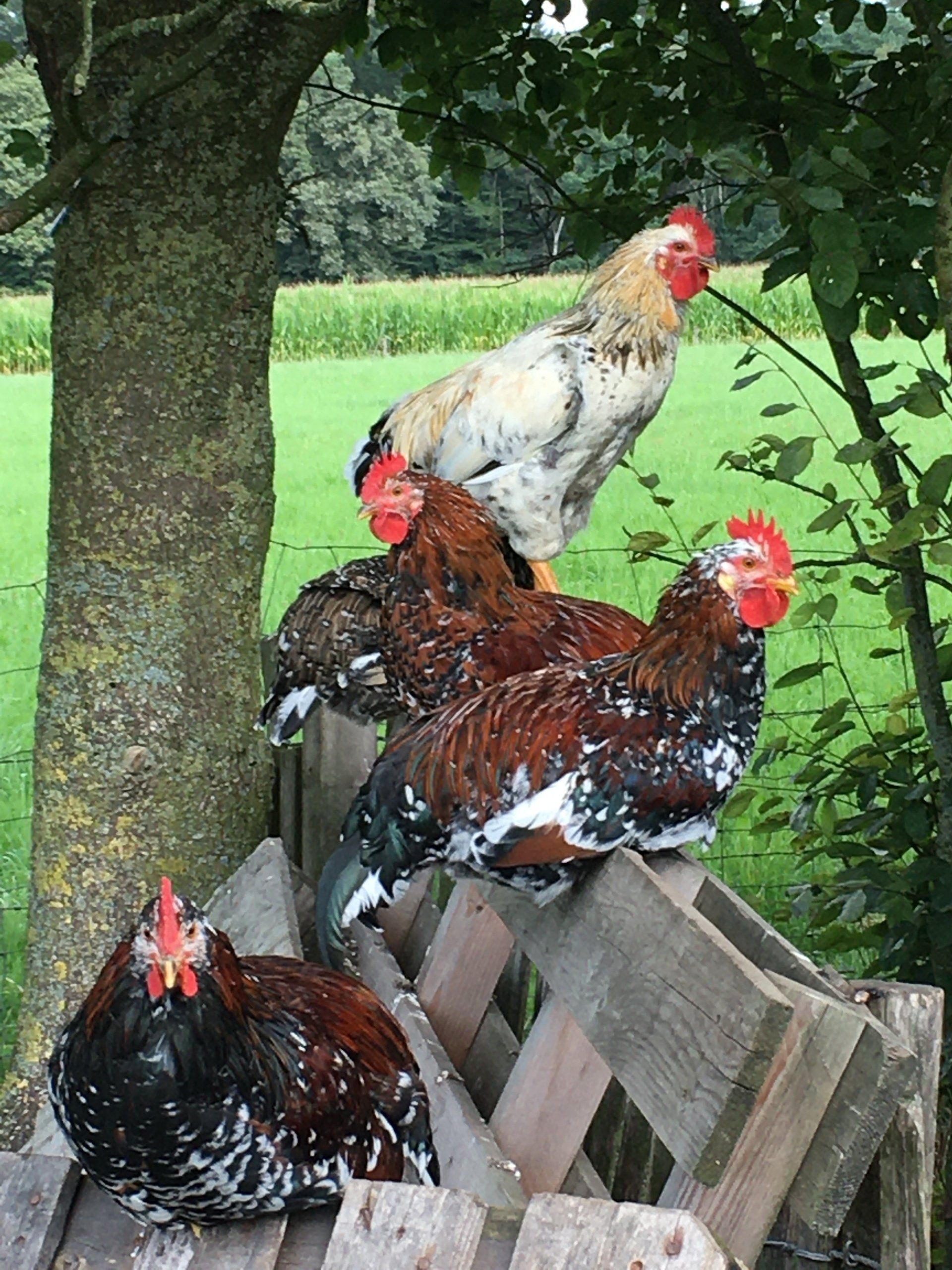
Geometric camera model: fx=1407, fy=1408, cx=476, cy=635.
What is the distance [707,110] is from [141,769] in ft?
5.92

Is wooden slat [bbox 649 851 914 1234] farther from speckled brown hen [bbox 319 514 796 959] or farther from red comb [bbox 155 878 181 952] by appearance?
red comb [bbox 155 878 181 952]

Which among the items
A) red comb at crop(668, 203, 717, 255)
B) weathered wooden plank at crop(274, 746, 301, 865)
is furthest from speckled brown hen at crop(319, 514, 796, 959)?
red comb at crop(668, 203, 717, 255)

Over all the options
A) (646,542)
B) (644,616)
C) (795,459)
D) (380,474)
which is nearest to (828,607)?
(795,459)

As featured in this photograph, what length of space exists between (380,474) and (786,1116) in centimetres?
154

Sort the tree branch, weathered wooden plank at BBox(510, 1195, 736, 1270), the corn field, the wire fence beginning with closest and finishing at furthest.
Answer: weathered wooden plank at BBox(510, 1195, 736, 1270), the tree branch, the wire fence, the corn field

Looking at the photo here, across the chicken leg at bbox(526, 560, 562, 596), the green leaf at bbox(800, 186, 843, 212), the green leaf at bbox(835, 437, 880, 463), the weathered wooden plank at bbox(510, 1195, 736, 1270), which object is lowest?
the weathered wooden plank at bbox(510, 1195, 736, 1270)

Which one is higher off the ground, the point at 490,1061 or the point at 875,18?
the point at 875,18

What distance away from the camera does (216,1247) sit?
5.74 feet

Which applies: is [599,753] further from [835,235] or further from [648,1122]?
[835,235]

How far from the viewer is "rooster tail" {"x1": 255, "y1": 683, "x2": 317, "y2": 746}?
9.43 ft

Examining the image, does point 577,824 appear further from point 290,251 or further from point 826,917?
point 290,251

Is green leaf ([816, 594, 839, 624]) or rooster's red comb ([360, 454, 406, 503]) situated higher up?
rooster's red comb ([360, 454, 406, 503])

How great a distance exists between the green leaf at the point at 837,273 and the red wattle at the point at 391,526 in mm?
842

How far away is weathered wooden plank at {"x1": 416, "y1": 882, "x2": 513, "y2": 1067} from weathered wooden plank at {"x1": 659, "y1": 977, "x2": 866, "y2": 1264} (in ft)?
2.70
